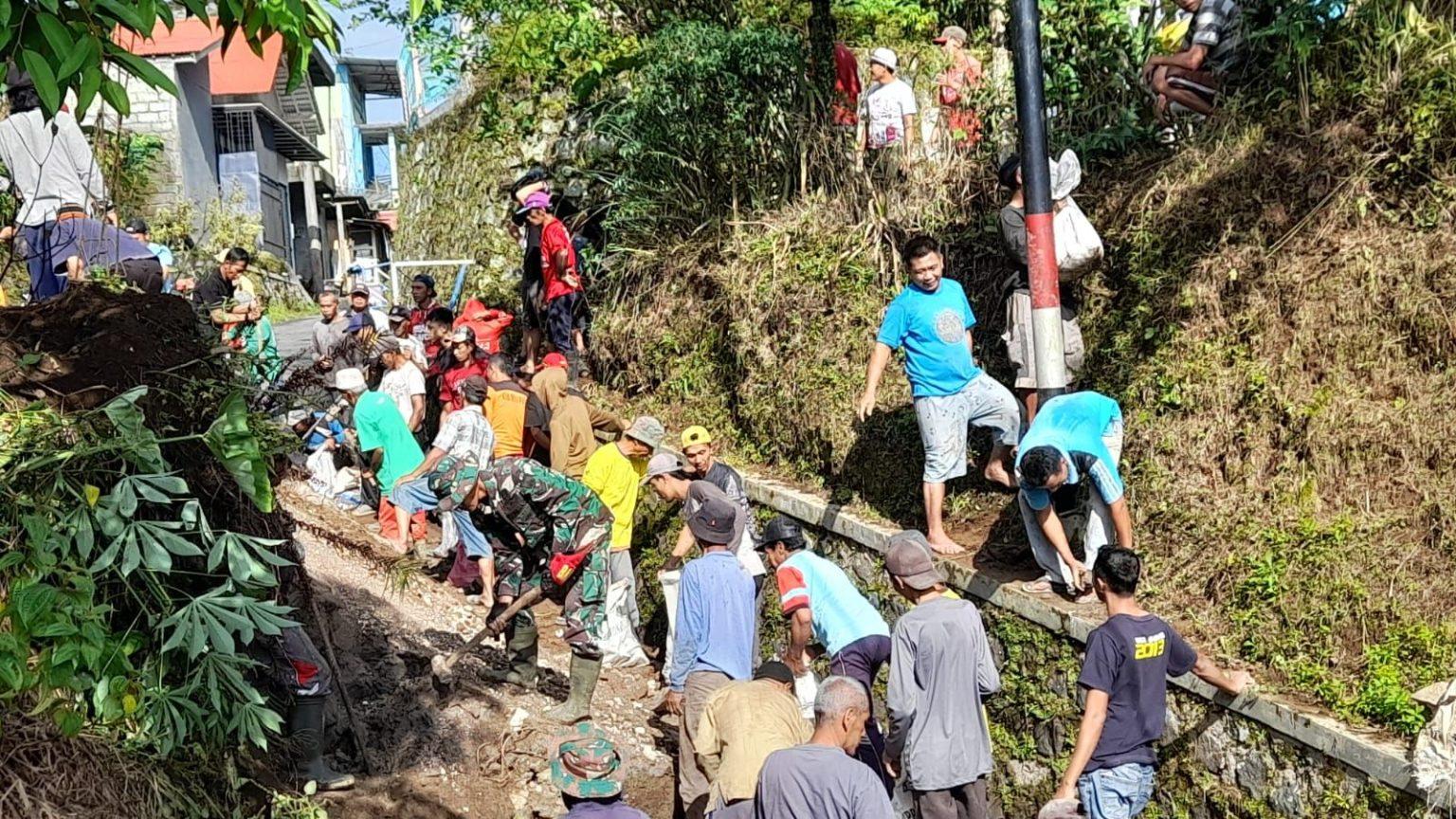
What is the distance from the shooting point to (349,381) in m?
11.4

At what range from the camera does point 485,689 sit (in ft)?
29.5

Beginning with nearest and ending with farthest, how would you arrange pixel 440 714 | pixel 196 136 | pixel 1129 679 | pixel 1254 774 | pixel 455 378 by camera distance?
pixel 1129 679 < pixel 1254 774 < pixel 440 714 < pixel 455 378 < pixel 196 136

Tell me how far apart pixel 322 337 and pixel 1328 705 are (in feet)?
31.6

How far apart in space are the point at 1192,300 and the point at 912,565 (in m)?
3.06

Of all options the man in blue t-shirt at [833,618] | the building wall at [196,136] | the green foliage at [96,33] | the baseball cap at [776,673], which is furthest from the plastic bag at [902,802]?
the building wall at [196,136]

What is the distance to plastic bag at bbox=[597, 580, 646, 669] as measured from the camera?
9.87 metres

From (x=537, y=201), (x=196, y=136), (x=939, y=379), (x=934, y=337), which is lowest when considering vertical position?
(x=939, y=379)

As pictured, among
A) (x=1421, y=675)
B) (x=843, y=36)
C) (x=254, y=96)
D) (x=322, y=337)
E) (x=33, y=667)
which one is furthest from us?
(x=254, y=96)

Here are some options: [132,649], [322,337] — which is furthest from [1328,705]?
[322,337]

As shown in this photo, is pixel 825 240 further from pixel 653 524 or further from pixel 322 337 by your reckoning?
pixel 322 337

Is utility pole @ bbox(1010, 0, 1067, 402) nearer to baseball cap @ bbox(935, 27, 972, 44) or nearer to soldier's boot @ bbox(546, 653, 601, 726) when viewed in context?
soldier's boot @ bbox(546, 653, 601, 726)

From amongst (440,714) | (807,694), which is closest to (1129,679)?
(807,694)

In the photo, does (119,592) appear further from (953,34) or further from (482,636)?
(953,34)

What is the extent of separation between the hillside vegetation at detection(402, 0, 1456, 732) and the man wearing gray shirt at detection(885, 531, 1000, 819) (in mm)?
1389
